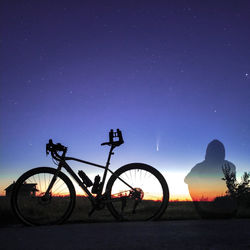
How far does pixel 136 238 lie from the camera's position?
2820 mm

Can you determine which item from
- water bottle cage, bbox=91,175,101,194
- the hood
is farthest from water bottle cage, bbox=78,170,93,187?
the hood

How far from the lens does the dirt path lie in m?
2.53

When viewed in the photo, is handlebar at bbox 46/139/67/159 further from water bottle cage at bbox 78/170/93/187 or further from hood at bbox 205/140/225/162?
hood at bbox 205/140/225/162

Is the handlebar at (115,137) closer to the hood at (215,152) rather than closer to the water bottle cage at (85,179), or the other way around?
the water bottle cage at (85,179)

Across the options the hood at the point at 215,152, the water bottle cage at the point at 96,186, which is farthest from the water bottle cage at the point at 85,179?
the hood at the point at 215,152

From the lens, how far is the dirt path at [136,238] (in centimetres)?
253

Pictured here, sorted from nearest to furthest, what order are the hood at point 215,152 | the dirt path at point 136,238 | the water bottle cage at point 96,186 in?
the dirt path at point 136,238, the water bottle cage at point 96,186, the hood at point 215,152

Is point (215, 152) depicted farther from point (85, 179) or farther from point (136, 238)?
point (136, 238)

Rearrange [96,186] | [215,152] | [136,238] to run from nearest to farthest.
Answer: [136,238]
[96,186]
[215,152]

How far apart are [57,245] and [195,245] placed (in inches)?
55.1

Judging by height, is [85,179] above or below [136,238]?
above

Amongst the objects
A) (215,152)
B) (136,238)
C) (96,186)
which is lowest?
(136,238)

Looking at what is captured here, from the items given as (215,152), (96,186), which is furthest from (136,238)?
(215,152)

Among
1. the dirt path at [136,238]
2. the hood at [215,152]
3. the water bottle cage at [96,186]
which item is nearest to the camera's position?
the dirt path at [136,238]
